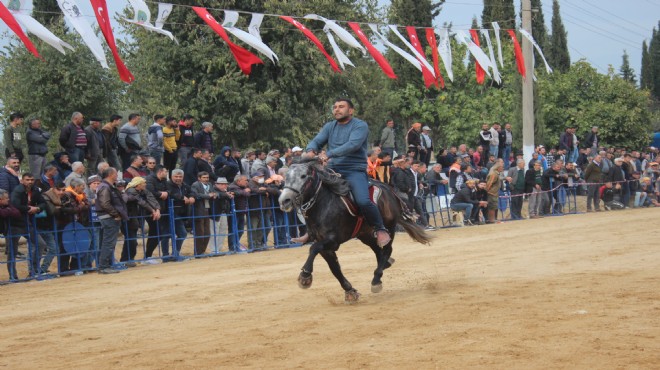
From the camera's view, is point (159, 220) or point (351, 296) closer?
point (351, 296)

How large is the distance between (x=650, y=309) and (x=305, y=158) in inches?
180

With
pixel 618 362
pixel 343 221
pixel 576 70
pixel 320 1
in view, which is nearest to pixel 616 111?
pixel 576 70

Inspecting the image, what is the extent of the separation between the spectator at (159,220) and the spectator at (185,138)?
120 inches

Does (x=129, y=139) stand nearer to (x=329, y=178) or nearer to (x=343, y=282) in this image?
(x=329, y=178)

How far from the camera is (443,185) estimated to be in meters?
27.6

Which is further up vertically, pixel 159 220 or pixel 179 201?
pixel 179 201

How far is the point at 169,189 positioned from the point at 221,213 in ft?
6.07

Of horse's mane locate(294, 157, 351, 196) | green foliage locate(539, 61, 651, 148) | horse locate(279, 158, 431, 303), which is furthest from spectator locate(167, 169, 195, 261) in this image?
green foliage locate(539, 61, 651, 148)

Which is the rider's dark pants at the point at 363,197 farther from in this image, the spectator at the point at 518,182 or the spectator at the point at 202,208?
the spectator at the point at 518,182

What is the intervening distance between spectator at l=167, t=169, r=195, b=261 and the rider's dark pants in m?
8.81

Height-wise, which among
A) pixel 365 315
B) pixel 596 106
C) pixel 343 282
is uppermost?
pixel 596 106

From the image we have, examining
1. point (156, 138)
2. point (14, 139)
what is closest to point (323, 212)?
point (14, 139)

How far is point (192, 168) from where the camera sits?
21.5m

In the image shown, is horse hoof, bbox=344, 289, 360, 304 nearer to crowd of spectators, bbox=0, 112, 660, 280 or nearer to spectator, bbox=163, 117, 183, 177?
crowd of spectators, bbox=0, 112, 660, 280
